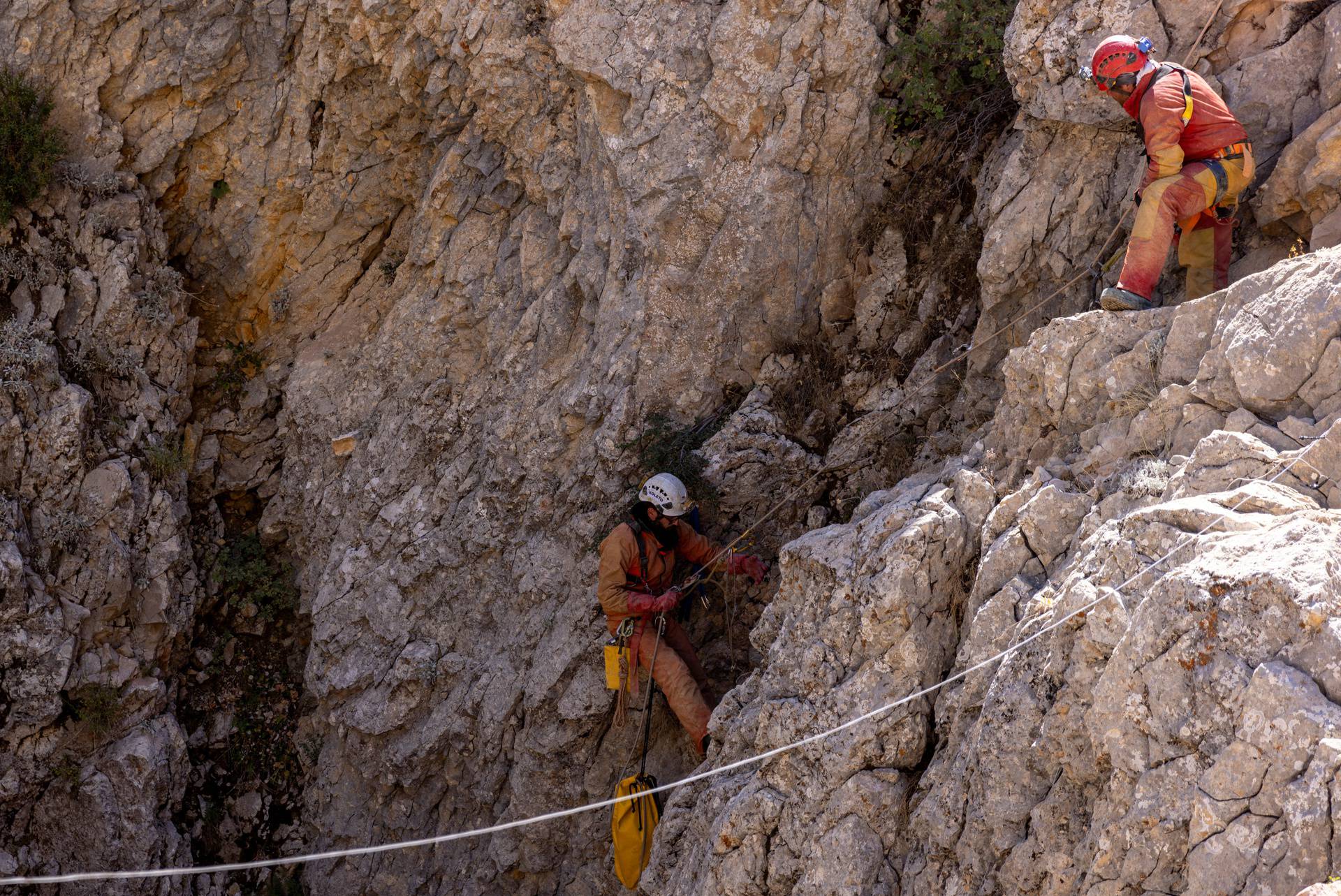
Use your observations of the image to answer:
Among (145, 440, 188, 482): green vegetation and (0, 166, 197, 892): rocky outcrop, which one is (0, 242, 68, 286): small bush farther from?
(145, 440, 188, 482): green vegetation

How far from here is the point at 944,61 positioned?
816 cm

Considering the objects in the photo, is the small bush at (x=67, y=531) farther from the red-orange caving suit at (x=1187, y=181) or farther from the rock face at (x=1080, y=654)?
the red-orange caving suit at (x=1187, y=181)

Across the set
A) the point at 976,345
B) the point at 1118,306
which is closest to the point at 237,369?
the point at 976,345

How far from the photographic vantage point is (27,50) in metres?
9.85

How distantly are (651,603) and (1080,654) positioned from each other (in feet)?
11.8

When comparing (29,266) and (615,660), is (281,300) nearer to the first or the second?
(29,266)

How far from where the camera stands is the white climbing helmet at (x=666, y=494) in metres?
7.68

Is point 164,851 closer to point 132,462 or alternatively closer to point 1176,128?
point 132,462

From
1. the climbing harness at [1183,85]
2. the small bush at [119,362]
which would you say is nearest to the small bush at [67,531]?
the small bush at [119,362]

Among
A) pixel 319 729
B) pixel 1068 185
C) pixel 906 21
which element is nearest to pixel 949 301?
pixel 1068 185

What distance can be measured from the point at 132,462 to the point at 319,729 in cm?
315

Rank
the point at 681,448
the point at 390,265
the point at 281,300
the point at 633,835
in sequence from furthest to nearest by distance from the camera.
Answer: the point at 281,300
the point at 390,265
the point at 681,448
the point at 633,835

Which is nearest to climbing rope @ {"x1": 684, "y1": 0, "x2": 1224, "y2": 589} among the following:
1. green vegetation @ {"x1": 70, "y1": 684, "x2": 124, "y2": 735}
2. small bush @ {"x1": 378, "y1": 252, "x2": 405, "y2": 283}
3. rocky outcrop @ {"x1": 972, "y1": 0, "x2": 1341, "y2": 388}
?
rocky outcrop @ {"x1": 972, "y1": 0, "x2": 1341, "y2": 388}

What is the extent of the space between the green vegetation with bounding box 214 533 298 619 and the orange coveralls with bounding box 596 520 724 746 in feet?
15.3
